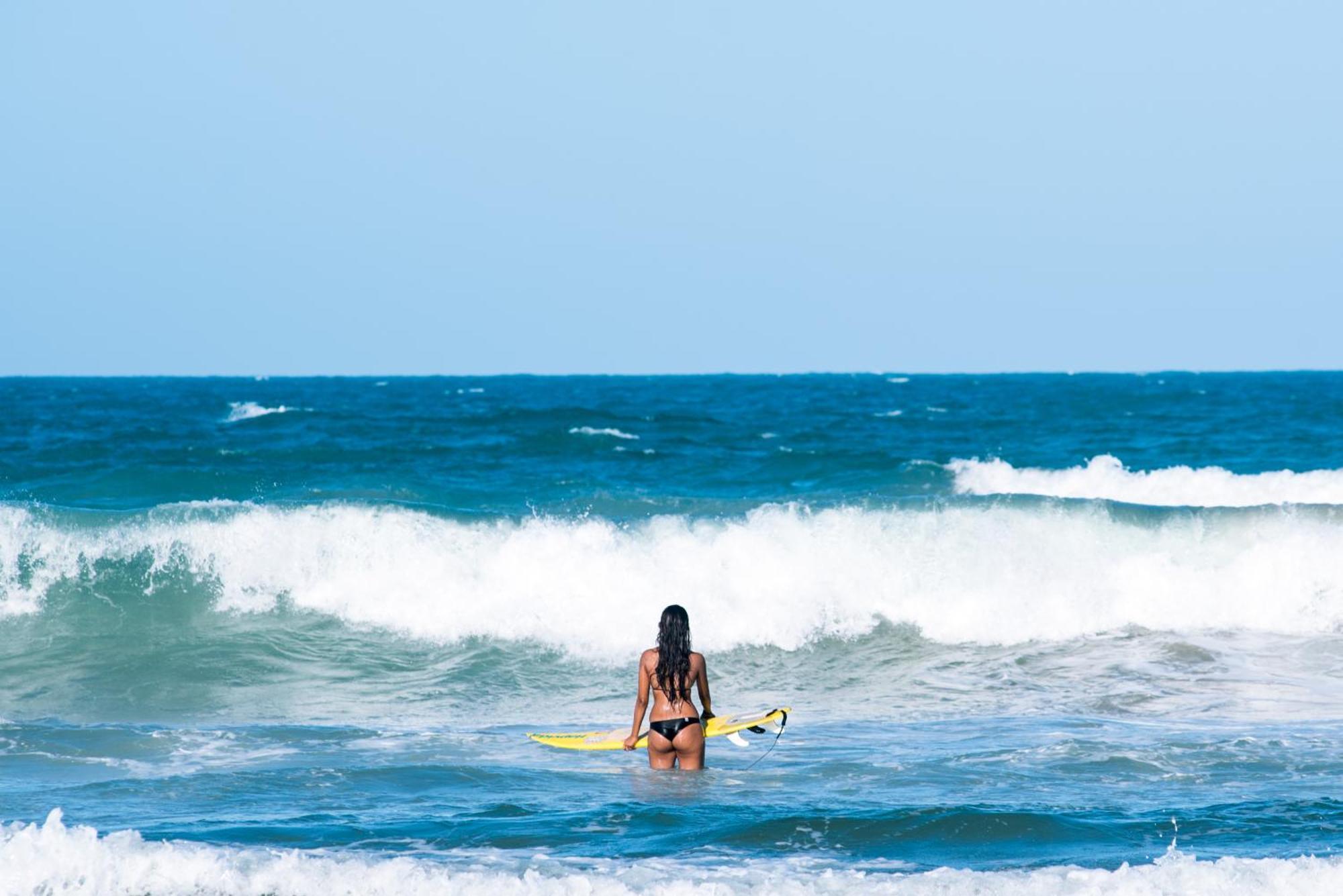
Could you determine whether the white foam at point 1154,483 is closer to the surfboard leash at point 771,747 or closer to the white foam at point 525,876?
the surfboard leash at point 771,747

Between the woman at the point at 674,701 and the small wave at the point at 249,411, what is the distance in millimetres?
31232

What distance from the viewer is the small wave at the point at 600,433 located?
101 feet

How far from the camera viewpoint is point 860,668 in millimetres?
12930

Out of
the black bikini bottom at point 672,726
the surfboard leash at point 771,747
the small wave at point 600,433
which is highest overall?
the small wave at point 600,433

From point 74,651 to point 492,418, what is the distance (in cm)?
2207

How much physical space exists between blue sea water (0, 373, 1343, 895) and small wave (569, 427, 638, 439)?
1.20 m

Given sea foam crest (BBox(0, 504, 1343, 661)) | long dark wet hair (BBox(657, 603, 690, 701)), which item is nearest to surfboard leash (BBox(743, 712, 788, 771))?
long dark wet hair (BBox(657, 603, 690, 701))

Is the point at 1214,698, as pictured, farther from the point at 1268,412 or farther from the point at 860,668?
the point at 1268,412

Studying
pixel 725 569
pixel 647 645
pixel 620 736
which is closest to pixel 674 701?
pixel 620 736

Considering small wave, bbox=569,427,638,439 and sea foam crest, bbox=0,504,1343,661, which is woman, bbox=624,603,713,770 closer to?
sea foam crest, bbox=0,504,1343,661

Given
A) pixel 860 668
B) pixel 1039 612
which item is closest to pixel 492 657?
pixel 860 668

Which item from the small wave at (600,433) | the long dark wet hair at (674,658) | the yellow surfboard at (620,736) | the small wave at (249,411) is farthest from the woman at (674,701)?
the small wave at (249,411)

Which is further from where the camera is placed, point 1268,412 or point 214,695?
point 1268,412

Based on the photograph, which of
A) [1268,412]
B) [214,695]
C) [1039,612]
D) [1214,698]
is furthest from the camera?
[1268,412]
